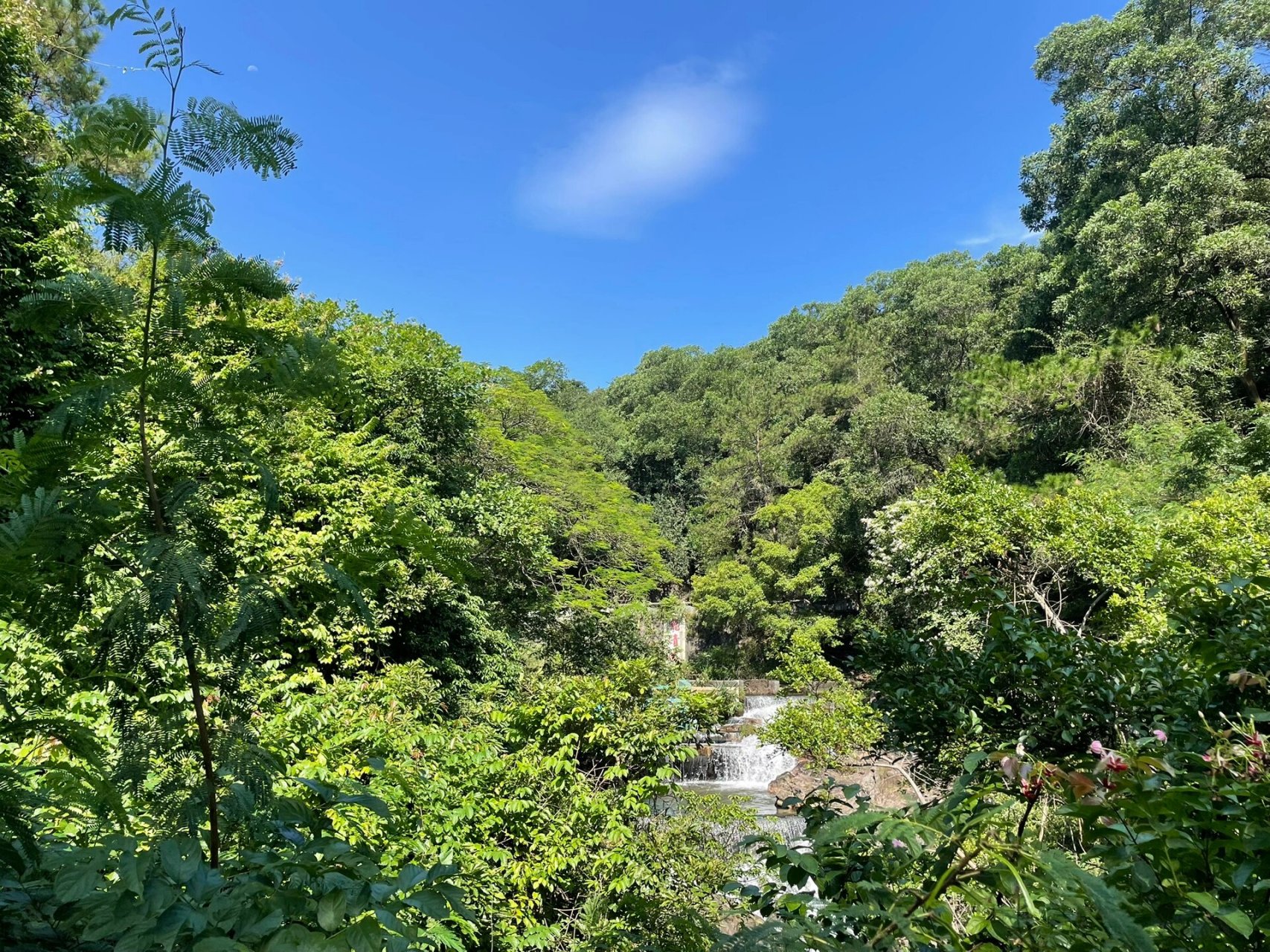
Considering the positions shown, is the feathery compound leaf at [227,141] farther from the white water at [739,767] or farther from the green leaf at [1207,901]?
the white water at [739,767]

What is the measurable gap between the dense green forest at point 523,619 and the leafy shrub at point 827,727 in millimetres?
46

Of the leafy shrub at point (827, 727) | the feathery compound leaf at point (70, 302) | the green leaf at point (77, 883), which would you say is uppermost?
the feathery compound leaf at point (70, 302)

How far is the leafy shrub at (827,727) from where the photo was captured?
6.23 m

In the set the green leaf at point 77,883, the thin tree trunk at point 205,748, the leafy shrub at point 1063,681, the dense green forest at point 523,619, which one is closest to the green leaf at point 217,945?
the dense green forest at point 523,619

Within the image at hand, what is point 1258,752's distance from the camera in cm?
109

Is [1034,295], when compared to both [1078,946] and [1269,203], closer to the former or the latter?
[1269,203]

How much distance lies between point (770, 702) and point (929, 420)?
8.57 metres

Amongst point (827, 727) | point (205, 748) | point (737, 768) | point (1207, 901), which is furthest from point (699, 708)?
point (737, 768)

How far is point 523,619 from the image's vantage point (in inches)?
459

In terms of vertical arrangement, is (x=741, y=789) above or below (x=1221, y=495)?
below

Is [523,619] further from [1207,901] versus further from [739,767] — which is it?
[1207,901]

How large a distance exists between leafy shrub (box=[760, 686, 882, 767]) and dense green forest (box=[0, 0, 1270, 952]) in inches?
1.8

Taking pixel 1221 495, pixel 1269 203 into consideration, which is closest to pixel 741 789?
pixel 1221 495

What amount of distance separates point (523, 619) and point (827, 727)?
253 inches
